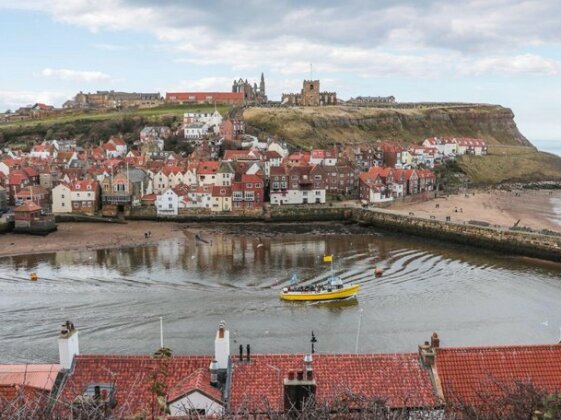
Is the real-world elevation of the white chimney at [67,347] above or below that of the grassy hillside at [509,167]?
below

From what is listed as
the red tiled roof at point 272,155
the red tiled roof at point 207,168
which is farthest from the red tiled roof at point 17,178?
the red tiled roof at point 272,155

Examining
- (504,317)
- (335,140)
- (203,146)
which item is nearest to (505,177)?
(335,140)

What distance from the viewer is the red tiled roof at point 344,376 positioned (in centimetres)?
1255

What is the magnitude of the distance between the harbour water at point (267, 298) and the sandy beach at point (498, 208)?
455 inches

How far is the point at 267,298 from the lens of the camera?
111 feet

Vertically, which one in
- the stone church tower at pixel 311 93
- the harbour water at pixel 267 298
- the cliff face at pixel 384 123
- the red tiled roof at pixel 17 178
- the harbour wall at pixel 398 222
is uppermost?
the stone church tower at pixel 311 93

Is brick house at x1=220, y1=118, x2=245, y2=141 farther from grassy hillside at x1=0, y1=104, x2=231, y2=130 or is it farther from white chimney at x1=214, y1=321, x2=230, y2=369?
white chimney at x1=214, y1=321, x2=230, y2=369

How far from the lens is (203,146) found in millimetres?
88875

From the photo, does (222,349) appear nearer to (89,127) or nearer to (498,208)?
(498,208)

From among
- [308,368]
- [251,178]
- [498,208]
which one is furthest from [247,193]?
[308,368]

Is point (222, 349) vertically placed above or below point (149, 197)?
below

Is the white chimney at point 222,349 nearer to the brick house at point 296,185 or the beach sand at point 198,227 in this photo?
the beach sand at point 198,227

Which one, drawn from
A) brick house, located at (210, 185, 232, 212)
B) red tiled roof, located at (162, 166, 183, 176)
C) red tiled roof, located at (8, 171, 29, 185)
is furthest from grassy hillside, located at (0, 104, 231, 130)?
brick house, located at (210, 185, 232, 212)

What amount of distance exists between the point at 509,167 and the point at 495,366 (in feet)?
332
